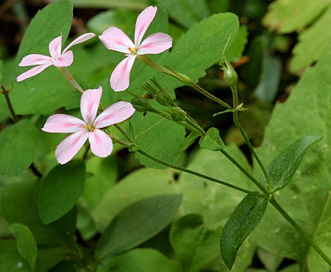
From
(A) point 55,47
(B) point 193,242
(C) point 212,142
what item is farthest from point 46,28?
(B) point 193,242

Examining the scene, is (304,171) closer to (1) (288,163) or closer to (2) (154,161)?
(1) (288,163)

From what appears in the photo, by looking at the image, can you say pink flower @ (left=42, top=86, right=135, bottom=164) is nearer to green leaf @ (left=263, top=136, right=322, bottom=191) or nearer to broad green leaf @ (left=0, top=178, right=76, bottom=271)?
green leaf @ (left=263, top=136, right=322, bottom=191)

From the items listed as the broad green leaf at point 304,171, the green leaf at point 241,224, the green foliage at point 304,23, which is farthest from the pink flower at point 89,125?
the green foliage at point 304,23

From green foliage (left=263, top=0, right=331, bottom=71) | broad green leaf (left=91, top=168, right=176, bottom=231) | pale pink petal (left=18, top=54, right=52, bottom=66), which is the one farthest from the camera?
green foliage (left=263, top=0, right=331, bottom=71)

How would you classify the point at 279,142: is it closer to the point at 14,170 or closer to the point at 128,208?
the point at 128,208

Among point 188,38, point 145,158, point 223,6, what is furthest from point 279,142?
point 223,6

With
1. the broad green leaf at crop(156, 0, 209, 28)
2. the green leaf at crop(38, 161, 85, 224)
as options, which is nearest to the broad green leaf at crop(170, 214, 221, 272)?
the green leaf at crop(38, 161, 85, 224)
